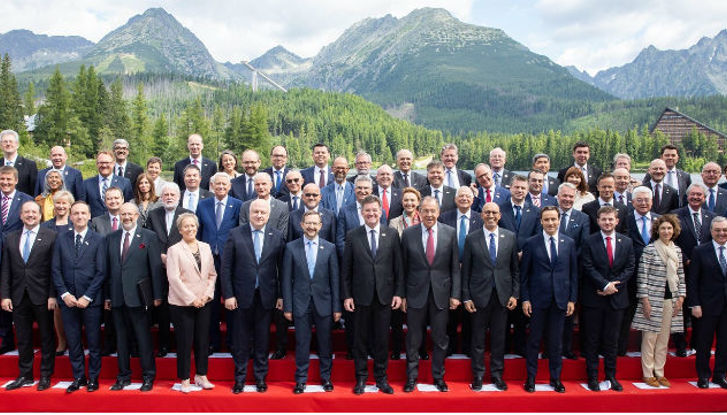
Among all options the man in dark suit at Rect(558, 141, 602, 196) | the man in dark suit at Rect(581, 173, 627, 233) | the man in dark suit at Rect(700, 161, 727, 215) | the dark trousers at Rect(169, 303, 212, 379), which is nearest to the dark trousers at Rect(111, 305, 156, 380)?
the dark trousers at Rect(169, 303, 212, 379)

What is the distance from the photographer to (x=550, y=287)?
5.75m

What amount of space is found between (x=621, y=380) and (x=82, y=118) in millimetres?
71012

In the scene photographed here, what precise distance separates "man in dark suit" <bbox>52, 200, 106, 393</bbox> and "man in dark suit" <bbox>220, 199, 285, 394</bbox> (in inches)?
56.4

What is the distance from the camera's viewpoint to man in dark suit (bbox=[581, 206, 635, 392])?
19.2 ft

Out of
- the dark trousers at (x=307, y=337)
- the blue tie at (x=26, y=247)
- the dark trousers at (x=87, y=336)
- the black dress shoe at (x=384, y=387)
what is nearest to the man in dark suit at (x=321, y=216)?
the dark trousers at (x=307, y=337)

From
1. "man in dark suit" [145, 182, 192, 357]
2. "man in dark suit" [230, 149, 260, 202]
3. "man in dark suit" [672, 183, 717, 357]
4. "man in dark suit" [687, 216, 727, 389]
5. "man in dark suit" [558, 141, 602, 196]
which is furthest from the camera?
"man in dark suit" [558, 141, 602, 196]

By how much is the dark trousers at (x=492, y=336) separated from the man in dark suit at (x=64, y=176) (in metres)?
5.82

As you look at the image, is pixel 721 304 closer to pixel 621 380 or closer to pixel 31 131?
pixel 621 380

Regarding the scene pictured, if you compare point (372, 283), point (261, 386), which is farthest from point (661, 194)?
point (261, 386)

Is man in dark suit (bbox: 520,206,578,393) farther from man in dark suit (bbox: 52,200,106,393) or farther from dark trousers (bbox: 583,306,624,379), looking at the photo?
man in dark suit (bbox: 52,200,106,393)

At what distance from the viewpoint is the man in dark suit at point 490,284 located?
5746 millimetres

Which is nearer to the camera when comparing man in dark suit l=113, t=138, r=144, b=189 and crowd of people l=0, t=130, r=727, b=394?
crowd of people l=0, t=130, r=727, b=394

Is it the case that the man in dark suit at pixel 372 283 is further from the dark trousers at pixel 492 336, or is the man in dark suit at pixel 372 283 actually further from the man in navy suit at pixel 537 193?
the man in navy suit at pixel 537 193

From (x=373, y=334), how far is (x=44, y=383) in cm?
377
